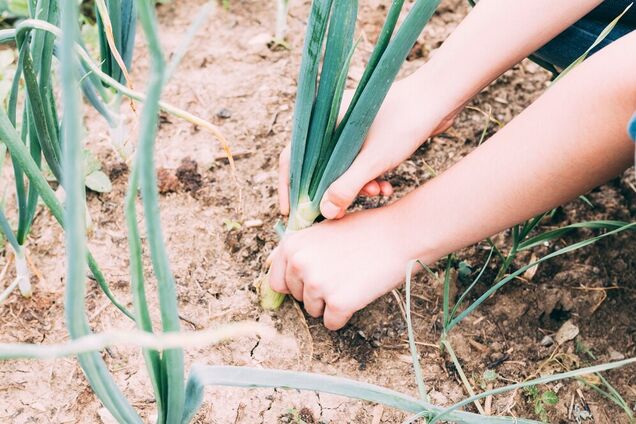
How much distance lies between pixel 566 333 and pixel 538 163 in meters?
0.42

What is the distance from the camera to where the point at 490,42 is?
101 centimetres

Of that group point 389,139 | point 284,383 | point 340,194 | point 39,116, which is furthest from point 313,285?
point 39,116

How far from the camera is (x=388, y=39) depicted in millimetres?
868

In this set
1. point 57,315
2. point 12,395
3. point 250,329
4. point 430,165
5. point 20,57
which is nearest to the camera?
point 250,329

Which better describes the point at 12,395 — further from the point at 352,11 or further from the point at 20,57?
the point at 352,11

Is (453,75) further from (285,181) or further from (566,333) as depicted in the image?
(566,333)

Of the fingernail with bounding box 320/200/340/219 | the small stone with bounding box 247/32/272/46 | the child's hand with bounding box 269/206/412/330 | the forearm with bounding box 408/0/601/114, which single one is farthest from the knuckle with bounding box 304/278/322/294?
the small stone with bounding box 247/32/272/46

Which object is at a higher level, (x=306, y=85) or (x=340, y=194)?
(x=306, y=85)

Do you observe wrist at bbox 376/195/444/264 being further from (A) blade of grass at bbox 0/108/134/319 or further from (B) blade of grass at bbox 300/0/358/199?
(A) blade of grass at bbox 0/108/134/319

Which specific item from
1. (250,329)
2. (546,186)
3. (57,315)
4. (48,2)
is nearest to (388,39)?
(546,186)

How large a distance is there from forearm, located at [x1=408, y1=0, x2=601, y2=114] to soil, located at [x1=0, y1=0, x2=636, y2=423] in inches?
5.4

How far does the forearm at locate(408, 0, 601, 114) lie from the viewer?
1.00 m

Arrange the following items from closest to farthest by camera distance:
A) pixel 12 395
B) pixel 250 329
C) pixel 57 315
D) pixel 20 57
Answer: pixel 250 329
pixel 20 57
pixel 12 395
pixel 57 315

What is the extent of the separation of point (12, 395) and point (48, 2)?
598 mm
